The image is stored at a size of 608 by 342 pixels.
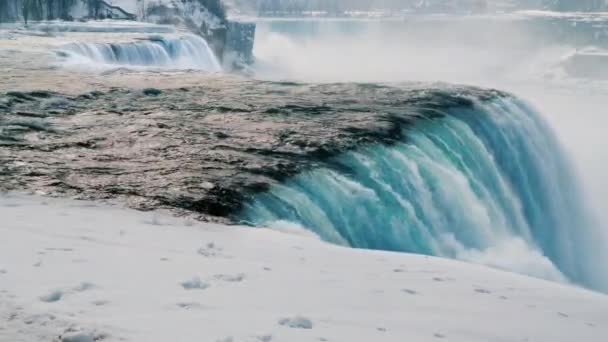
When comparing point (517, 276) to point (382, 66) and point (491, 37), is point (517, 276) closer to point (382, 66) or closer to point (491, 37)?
point (382, 66)

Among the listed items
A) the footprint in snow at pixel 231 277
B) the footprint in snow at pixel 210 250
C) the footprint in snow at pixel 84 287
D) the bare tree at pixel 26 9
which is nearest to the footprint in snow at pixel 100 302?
the footprint in snow at pixel 84 287

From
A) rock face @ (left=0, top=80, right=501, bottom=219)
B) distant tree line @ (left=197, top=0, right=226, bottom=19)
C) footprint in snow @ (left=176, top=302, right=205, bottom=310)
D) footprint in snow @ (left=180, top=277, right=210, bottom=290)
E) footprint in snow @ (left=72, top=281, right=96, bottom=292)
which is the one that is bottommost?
distant tree line @ (left=197, top=0, right=226, bottom=19)

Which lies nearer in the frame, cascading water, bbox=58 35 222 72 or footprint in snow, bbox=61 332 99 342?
footprint in snow, bbox=61 332 99 342

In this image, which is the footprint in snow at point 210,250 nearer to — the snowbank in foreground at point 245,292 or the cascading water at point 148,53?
the snowbank in foreground at point 245,292

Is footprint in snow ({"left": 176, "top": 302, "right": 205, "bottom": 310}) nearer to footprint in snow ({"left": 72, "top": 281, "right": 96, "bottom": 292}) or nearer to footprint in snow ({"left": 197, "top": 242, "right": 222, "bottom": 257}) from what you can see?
footprint in snow ({"left": 72, "top": 281, "right": 96, "bottom": 292})

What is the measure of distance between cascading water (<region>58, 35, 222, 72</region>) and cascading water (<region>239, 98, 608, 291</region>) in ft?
56.2

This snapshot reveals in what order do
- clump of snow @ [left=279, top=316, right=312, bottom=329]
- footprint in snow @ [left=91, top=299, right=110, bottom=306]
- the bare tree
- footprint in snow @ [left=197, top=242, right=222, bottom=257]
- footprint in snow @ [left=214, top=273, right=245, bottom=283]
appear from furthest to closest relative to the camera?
the bare tree
footprint in snow @ [left=197, top=242, right=222, bottom=257]
footprint in snow @ [left=214, top=273, right=245, bottom=283]
footprint in snow @ [left=91, top=299, right=110, bottom=306]
clump of snow @ [left=279, top=316, right=312, bottom=329]

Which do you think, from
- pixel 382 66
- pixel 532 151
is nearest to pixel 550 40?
pixel 382 66

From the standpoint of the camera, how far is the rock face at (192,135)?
1098cm

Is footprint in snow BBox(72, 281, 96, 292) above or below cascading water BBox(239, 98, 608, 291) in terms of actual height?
above

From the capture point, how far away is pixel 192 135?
1519 centimetres

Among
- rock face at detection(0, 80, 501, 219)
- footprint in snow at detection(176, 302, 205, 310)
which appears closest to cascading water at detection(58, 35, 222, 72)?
rock face at detection(0, 80, 501, 219)

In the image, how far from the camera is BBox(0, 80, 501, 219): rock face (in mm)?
10984

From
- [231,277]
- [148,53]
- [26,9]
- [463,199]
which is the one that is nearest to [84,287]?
[231,277]
